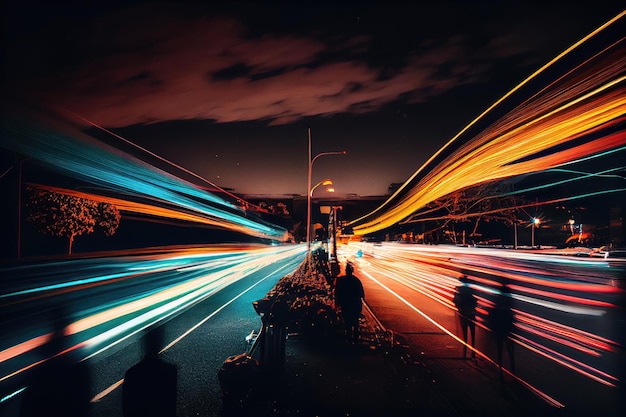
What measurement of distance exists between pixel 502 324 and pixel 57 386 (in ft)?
28.3

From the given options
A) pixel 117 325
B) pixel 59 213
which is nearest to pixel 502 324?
pixel 117 325

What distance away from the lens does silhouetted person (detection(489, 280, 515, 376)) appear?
6617 mm

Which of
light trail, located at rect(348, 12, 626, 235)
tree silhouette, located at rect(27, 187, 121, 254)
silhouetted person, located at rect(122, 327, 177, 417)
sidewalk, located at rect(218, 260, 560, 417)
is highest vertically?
light trail, located at rect(348, 12, 626, 235)

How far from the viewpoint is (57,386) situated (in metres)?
5.15

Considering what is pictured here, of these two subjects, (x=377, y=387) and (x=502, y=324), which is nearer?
(x=377, y=387)

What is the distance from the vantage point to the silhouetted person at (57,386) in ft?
14.5

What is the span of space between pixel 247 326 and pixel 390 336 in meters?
3.41

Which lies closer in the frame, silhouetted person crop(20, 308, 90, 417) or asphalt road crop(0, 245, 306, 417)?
silhouetted person crop(20, 308, 90, 417)

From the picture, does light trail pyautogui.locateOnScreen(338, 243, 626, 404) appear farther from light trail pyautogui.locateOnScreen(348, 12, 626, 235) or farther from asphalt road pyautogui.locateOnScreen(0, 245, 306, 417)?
asphalt road pyautogui.locateOnScreen(0, 245, 306, 417)

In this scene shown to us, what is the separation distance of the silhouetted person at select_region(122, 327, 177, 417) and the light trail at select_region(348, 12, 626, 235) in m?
5.71

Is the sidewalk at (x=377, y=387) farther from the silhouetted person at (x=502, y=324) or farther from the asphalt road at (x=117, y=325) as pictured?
the asphalt road at (x=117, y=325)

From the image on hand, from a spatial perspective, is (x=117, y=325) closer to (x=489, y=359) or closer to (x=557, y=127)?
(x=489, y=359)

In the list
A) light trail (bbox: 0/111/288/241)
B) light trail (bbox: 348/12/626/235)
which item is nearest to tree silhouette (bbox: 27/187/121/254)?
light trail (bbox: 0/111/288/241)

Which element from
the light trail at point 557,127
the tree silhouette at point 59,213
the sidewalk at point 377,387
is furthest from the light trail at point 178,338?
the tree silhouette at point 59,213
